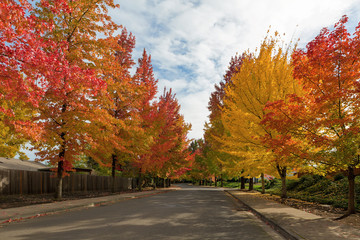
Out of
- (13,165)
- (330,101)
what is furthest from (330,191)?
(13,165)

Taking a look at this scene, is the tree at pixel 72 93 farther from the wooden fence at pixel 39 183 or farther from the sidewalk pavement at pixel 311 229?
the sidewalk pavement at pixel 311 229

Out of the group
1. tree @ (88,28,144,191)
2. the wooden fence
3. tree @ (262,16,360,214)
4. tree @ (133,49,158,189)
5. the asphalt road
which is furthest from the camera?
tree @ (133,49,158,189)

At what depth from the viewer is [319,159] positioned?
9492 millimetres

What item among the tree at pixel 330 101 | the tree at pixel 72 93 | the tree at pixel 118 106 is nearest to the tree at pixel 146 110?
the tree at pixel 118 106

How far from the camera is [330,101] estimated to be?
29.0 feet

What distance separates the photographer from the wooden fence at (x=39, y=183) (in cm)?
1652

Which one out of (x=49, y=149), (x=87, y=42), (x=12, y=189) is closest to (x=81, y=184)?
(x=12, y=189)

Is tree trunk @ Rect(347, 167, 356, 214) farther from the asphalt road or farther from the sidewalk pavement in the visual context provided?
the asphalt road

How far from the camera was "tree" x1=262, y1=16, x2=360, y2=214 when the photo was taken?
861 cm

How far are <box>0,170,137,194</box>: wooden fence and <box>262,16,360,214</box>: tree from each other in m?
15.9

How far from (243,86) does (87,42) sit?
8.91 meters

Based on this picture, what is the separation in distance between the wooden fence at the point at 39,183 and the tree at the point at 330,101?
52.1 feet

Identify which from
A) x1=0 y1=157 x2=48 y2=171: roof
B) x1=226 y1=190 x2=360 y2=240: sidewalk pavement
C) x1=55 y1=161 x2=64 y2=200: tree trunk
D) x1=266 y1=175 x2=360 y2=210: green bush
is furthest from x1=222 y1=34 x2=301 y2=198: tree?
x1=0 y1=157 x2=48 y2=171: roof

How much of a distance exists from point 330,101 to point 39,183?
18.8m
